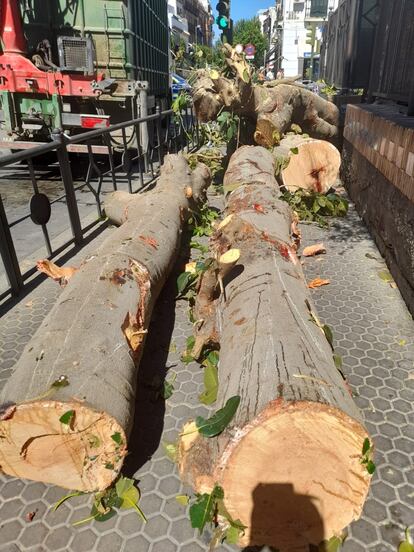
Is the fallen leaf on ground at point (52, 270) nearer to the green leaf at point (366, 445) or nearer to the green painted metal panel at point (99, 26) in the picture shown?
the green leaf at point (366, 445)

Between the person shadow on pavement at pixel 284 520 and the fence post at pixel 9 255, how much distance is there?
125 inches

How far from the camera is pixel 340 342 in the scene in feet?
11.0

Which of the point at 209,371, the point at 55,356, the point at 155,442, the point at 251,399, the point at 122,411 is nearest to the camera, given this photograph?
the point at 251,399

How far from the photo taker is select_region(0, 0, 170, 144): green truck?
7.44 meters

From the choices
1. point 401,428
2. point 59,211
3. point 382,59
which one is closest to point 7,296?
point 59,211

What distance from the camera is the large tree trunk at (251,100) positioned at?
21.5 feet

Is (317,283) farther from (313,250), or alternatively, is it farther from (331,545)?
(331,545)

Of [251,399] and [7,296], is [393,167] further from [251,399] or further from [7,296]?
[7,296]

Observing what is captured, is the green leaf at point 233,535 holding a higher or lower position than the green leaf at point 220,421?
Answer: lower

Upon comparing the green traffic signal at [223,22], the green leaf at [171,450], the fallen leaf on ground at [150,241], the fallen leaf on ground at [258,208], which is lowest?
the green leaf at [171,450]

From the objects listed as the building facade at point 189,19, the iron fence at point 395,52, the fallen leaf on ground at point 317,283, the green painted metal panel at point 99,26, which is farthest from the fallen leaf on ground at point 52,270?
the building facade at point 189,19

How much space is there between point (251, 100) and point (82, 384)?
6.23 meters

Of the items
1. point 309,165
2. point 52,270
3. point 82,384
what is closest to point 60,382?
point 82,384

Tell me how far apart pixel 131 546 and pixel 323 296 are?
9.47 feet
